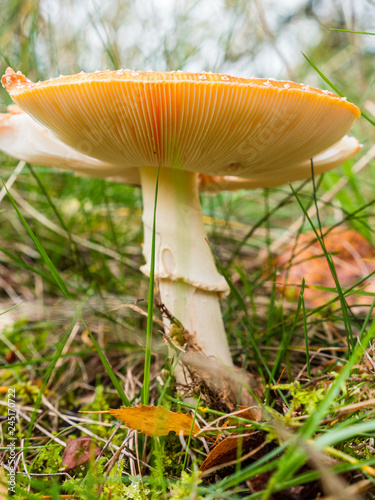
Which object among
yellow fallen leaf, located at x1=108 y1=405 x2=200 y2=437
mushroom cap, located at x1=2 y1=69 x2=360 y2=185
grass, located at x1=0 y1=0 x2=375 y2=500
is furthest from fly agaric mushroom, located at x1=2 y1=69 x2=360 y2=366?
yellow fallen leaf, located at x1=108 y1=405 x2=200 y2=437

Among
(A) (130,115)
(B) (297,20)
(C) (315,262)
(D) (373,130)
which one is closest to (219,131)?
(A) (130,115)

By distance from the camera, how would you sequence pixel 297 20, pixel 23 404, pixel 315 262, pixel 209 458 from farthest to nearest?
pixel 297 20, pixel 315 262, pixel 23 404, pixel 209 458

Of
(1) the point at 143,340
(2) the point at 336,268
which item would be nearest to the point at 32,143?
(1) the point at 143,340

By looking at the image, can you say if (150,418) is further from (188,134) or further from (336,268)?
(336,268)

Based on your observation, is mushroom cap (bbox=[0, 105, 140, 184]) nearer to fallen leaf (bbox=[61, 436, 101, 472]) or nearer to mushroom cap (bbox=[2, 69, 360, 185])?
mushroom cap (bbox=[2, 69, 360, 185])

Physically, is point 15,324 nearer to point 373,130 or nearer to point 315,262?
point 315,262

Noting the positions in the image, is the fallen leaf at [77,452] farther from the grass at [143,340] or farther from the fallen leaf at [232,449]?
the fallen leaf at [232,449]
